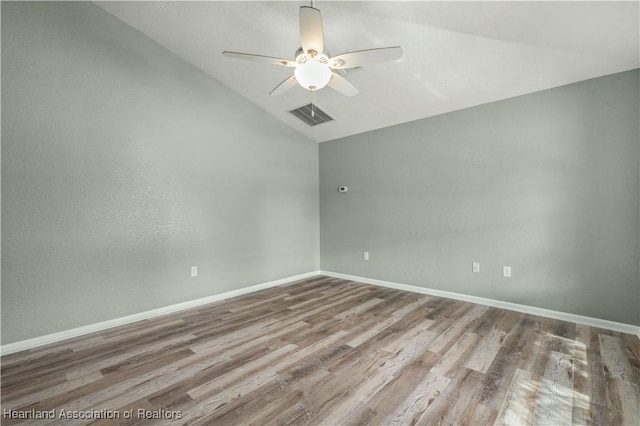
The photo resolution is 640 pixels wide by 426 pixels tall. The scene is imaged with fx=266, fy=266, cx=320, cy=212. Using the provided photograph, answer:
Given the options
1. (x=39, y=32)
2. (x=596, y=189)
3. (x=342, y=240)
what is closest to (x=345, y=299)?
(x=342, y=240)

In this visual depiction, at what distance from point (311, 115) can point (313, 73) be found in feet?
7.80

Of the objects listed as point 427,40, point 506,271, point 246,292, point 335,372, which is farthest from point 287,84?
point 506,271

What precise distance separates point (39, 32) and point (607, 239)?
5731 mm

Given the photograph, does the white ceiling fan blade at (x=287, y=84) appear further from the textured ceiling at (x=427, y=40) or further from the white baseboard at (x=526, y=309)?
the white baseboard at (x=526, y=309)

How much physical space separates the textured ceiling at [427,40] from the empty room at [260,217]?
0.8 inches

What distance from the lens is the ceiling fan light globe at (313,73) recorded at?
187cm

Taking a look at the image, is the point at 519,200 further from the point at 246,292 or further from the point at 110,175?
the point at 110,175

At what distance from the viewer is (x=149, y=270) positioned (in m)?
3.03

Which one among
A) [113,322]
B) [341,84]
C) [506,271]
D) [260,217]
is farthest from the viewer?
[260,217]

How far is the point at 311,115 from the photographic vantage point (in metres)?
4.20

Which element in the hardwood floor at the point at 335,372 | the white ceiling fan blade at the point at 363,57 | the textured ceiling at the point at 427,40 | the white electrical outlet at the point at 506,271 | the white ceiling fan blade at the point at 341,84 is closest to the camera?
the hardwood floor at the point at 335,372

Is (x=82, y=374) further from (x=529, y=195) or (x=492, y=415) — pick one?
(x=529, y=195)

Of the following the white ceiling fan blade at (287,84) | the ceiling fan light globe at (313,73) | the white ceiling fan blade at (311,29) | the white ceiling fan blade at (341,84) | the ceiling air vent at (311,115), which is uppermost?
the ceiling air vent at (311,115)

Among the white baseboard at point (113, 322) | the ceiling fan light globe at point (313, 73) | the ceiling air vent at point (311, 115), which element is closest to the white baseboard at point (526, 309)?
the white baseboard at point (113, 322)
